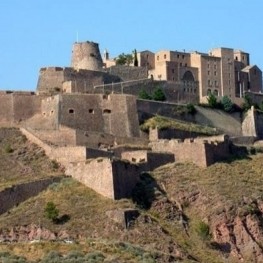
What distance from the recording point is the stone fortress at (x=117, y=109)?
75688 mm

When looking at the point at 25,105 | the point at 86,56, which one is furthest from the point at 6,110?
the point at 86,56

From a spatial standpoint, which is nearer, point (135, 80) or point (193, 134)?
point (193, 134)

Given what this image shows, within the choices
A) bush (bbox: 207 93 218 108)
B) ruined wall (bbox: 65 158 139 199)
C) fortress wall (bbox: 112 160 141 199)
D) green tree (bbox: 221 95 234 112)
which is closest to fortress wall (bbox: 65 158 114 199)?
ruined wall (bbox: 65 158 139 199)

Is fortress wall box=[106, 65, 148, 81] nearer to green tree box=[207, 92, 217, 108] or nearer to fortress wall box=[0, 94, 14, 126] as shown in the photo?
green tree box=[207, 92, 217, 108]

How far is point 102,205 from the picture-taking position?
2746 inches

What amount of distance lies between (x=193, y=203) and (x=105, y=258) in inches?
584

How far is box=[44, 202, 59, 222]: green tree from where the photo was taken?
6875 centimetres

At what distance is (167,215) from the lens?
2781 inches

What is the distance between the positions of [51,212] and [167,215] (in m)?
5.53

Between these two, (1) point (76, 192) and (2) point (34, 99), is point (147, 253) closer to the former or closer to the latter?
(1) point (76, 192)

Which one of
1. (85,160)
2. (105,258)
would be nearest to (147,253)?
(105,258)

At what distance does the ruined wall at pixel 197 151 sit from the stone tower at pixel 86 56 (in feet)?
57.8

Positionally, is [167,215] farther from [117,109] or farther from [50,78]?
[50,78]

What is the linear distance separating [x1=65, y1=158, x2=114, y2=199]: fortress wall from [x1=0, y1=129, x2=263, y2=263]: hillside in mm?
375
